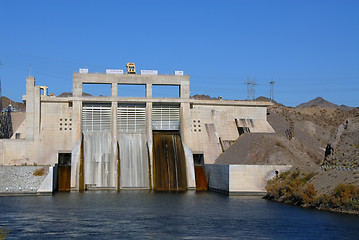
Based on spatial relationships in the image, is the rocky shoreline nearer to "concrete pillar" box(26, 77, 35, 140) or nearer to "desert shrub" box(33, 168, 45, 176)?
"desert shrub" box(33, 168, 45, 176)

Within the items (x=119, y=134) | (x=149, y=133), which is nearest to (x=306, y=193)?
(x=149, y=133)

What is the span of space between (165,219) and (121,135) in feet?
87.6

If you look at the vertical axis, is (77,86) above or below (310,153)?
above

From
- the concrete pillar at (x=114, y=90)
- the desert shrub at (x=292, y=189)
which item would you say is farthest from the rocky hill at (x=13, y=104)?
the desert shrub at (x=292, y=189)

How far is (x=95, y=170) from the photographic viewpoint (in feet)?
196

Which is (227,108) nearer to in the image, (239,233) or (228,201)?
(228,201)

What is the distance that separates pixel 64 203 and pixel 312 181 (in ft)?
70.3

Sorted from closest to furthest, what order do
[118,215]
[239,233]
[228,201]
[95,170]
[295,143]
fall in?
[239,233]
[118,215]
[228,201]
[95,170]
[295,143]

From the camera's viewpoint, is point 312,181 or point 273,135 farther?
point 273,135

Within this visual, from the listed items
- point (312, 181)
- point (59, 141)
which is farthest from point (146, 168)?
point (312, 181)

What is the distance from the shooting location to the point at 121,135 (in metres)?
64.4

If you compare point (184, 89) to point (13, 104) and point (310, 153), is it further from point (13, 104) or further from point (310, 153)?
point (13, 104)

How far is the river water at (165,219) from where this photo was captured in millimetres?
33094

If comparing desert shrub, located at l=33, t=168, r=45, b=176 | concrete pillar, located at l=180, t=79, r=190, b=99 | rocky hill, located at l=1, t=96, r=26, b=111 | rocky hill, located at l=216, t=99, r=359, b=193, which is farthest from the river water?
rocky hill, located at l=1, t=96, r=26, b=111
